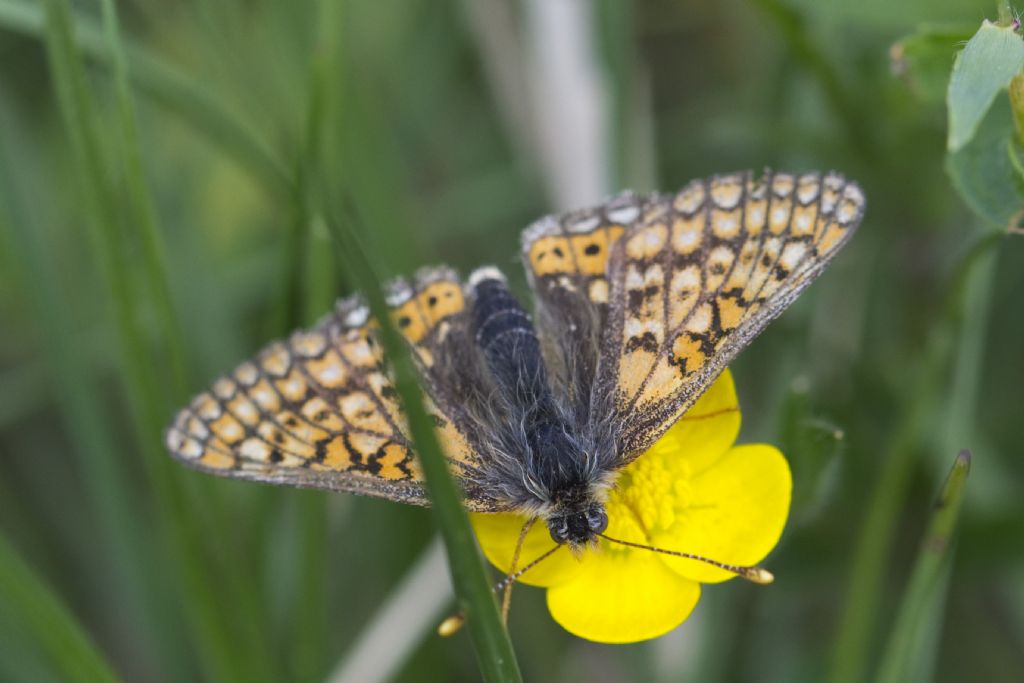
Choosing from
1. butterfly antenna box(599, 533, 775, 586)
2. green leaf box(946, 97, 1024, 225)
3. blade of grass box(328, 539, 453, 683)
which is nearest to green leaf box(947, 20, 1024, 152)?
green leaf box(946, 97, 1024, 225)

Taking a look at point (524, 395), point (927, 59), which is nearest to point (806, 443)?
point (524, 395)

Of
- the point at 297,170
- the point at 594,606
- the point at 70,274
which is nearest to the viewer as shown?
the point at 594,606

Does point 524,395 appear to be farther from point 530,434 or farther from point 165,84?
point 165,84

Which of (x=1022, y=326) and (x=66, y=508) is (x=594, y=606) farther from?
(x=66, y=508)

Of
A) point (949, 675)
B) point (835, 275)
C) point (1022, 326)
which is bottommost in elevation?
point (949, 675)

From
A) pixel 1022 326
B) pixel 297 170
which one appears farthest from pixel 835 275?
pixel 297 170

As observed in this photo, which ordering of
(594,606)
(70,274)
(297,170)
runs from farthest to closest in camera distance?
1. (70,274)
2. (297,170)
3. (594,606)
